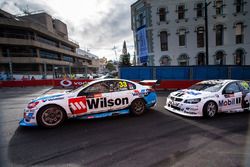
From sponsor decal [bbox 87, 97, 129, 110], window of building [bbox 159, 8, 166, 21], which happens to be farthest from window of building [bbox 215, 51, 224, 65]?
sponsor decal [bbox 87, 97, 129, 110]

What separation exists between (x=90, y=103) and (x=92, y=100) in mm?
118

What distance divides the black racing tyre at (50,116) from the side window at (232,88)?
579 centimetres

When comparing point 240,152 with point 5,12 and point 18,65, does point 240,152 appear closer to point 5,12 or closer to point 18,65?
point 18,65

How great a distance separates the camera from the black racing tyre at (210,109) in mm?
4523

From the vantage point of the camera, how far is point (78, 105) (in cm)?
431

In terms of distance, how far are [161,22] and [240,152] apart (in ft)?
68.8

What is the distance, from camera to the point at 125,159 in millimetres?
2541

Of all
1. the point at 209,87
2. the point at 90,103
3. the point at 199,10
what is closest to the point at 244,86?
the point at 209,87

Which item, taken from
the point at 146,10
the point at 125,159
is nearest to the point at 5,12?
the point at 146,10

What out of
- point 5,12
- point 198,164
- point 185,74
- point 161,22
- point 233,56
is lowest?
point 198,164

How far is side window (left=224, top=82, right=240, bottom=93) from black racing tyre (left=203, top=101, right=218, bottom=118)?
0.77 m

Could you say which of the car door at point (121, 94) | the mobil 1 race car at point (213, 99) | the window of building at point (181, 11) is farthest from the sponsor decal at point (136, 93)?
the window of building at point (181, 11)

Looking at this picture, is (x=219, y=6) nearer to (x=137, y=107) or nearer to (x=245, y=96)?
(x=245, y=96)

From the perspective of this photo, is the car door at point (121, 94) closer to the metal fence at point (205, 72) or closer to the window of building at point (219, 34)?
the metal fence at point (205, 72)
